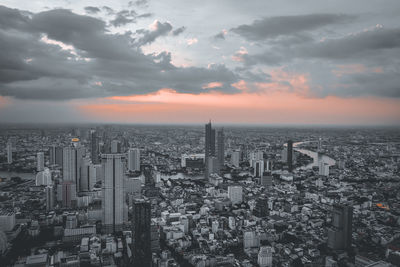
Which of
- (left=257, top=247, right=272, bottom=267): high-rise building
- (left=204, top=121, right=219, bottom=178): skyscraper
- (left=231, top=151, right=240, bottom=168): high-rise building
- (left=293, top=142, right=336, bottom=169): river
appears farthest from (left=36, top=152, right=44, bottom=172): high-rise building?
(left=293, top=142, right=336, bottom=169): river

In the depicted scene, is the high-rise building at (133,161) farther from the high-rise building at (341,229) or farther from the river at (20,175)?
the high-rise building at (341,229)

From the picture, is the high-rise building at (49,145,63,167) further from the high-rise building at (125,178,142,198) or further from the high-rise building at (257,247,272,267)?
the high-rise building at (257,247,272,267)

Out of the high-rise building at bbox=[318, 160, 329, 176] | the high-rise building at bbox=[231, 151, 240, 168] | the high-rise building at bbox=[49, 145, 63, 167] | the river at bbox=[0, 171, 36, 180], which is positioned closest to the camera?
the river at bbox=[0, 171, 36, 180]

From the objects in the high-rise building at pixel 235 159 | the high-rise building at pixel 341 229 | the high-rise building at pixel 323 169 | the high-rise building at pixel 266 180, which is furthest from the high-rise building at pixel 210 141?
the high-rise building at pixel 341 229

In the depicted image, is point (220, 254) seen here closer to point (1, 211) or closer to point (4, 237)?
point (4, 237)

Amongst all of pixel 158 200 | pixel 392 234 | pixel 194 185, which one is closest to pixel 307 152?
pixel 194 185
